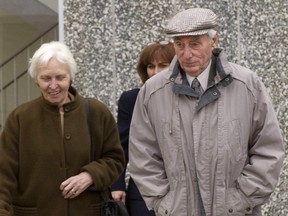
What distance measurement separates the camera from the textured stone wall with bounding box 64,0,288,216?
22.3ft

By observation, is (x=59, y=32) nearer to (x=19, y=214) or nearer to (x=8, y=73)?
(x=8, y=73)

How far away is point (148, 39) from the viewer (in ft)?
22.4

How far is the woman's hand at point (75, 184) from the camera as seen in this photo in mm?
4746

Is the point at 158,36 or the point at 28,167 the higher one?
the point at 158,36

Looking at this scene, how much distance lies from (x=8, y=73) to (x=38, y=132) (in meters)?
2.51

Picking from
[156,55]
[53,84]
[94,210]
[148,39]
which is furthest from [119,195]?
[148,39]

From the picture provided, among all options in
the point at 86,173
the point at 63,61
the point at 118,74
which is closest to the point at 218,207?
the point at 86,173

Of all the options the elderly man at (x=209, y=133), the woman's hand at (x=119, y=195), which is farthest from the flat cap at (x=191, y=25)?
the woman's hand at (x=119, y=195)

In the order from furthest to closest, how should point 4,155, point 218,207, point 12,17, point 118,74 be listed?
point 12,17
point 118,74
point 4,155
point 218,207

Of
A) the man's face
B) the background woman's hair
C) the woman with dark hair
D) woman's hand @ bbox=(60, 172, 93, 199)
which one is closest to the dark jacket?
the woman with dark hair

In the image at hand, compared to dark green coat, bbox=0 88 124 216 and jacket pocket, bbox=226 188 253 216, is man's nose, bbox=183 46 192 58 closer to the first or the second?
jacket pocket, bbox=226 188 253 216

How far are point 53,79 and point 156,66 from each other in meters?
0.84

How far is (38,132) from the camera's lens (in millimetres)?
4801

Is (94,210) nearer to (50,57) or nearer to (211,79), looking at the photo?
(50,57)
